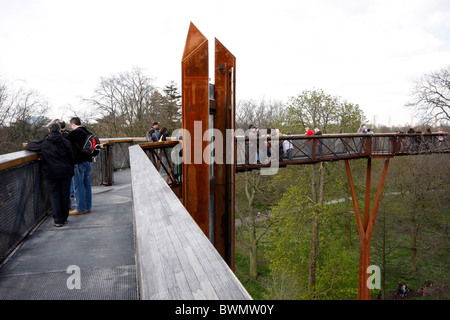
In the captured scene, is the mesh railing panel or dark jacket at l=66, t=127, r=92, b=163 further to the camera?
dark jacket at l=66, t=127, r=92, b=163

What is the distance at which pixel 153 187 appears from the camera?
2.79 meters

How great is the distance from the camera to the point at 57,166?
4.98m

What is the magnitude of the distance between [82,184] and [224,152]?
3.88m

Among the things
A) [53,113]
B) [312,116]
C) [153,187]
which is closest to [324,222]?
[312,116]

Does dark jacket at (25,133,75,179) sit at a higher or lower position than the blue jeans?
higher

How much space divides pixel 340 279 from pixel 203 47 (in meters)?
16.6

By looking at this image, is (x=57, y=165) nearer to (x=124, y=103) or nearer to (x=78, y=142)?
(x=78, y=142)

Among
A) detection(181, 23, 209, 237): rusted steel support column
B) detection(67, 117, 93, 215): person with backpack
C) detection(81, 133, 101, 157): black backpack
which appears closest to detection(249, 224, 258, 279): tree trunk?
detection(181, 23, 209, 237): rusted steel support column

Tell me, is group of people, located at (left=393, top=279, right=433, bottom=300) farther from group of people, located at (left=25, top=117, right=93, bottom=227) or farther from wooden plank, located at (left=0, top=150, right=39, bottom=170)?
wooden plank, located at (left=0, top=150, right=39, bottom=170)

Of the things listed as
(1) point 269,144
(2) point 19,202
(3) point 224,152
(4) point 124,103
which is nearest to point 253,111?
(4) point 124,103

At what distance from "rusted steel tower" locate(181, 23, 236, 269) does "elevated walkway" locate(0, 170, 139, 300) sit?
7.98 ft

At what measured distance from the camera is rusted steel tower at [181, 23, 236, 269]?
7.34 m

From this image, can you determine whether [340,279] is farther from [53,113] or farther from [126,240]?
[53,113]

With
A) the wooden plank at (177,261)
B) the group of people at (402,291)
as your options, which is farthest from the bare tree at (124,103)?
the wooden plank at (177,261)
